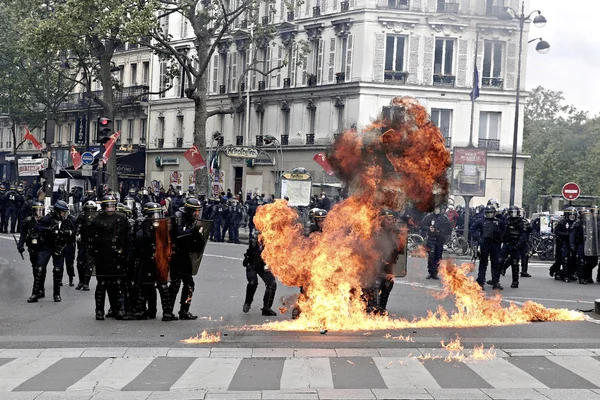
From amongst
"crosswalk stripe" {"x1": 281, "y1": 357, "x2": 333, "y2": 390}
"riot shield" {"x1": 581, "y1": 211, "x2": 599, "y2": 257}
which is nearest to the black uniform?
"crosswalk stripe" {"x1": 281, "y1": 357, "x2": 333, "y2": 390}

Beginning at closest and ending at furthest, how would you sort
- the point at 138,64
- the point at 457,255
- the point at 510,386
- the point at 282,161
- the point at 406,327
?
1. the point at 510,386
2. the point at 406,327
3. the point at 457,255
4. the point at 282,161
5. the point at 138,64

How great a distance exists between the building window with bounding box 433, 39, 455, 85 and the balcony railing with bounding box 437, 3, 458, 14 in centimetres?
293

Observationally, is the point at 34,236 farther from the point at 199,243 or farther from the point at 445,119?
the point at 445,119

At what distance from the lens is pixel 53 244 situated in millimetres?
15531

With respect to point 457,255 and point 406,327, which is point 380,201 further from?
point 457,255

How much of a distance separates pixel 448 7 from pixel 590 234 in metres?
19.2

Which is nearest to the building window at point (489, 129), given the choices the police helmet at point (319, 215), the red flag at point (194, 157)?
the red flag at point (194, 157)

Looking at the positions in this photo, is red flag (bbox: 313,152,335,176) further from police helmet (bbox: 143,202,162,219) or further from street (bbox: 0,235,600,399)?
police helmet (bbox: 143,202,162,219)

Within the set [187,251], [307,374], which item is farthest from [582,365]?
[187,251]

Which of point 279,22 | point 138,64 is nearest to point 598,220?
point 279,22

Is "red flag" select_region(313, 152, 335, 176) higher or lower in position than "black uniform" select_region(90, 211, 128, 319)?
higher

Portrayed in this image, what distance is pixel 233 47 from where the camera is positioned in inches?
2092

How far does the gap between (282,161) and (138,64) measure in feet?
67.2

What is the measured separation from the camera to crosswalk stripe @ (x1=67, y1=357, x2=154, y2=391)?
875 cm
